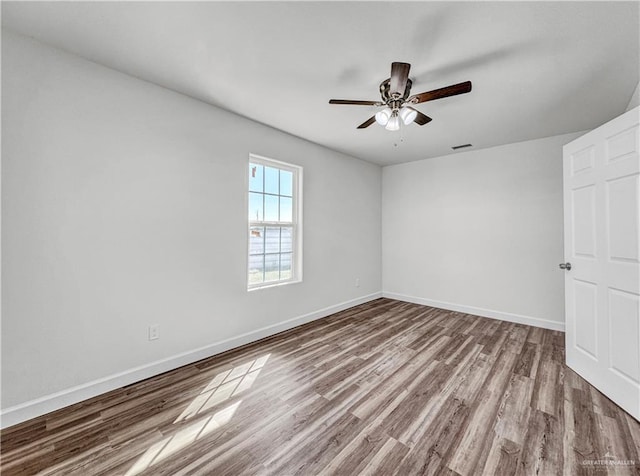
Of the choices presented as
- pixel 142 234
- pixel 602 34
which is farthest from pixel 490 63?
pixel 142 234

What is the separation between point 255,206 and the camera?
3.31 meters

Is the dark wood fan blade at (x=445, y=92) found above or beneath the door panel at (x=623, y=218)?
above

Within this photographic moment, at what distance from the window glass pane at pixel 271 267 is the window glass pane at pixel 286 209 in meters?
0.51

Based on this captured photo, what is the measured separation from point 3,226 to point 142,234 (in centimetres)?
78

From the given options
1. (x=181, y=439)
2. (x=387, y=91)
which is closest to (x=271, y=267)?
(x=181, y=439)

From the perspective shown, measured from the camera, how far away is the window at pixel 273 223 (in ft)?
10.8

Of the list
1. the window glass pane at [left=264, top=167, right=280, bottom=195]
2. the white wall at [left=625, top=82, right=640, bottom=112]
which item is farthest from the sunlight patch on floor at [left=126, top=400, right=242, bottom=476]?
the white wall at [left=625, top=82, right=640, bottom=112]

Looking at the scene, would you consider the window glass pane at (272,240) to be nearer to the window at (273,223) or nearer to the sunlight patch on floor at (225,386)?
the window at (273,223)

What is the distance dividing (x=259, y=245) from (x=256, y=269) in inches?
11.7

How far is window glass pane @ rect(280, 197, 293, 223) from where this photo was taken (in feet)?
11.9

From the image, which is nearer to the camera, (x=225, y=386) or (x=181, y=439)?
(x=181, y=439)

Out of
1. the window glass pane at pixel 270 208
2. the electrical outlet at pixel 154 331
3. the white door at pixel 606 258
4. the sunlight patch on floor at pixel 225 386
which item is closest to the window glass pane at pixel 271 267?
the window glass pane at pixel 270 208

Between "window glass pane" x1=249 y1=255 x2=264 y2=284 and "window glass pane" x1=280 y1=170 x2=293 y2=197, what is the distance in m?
0.94

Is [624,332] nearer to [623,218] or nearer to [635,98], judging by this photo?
[623,218]
